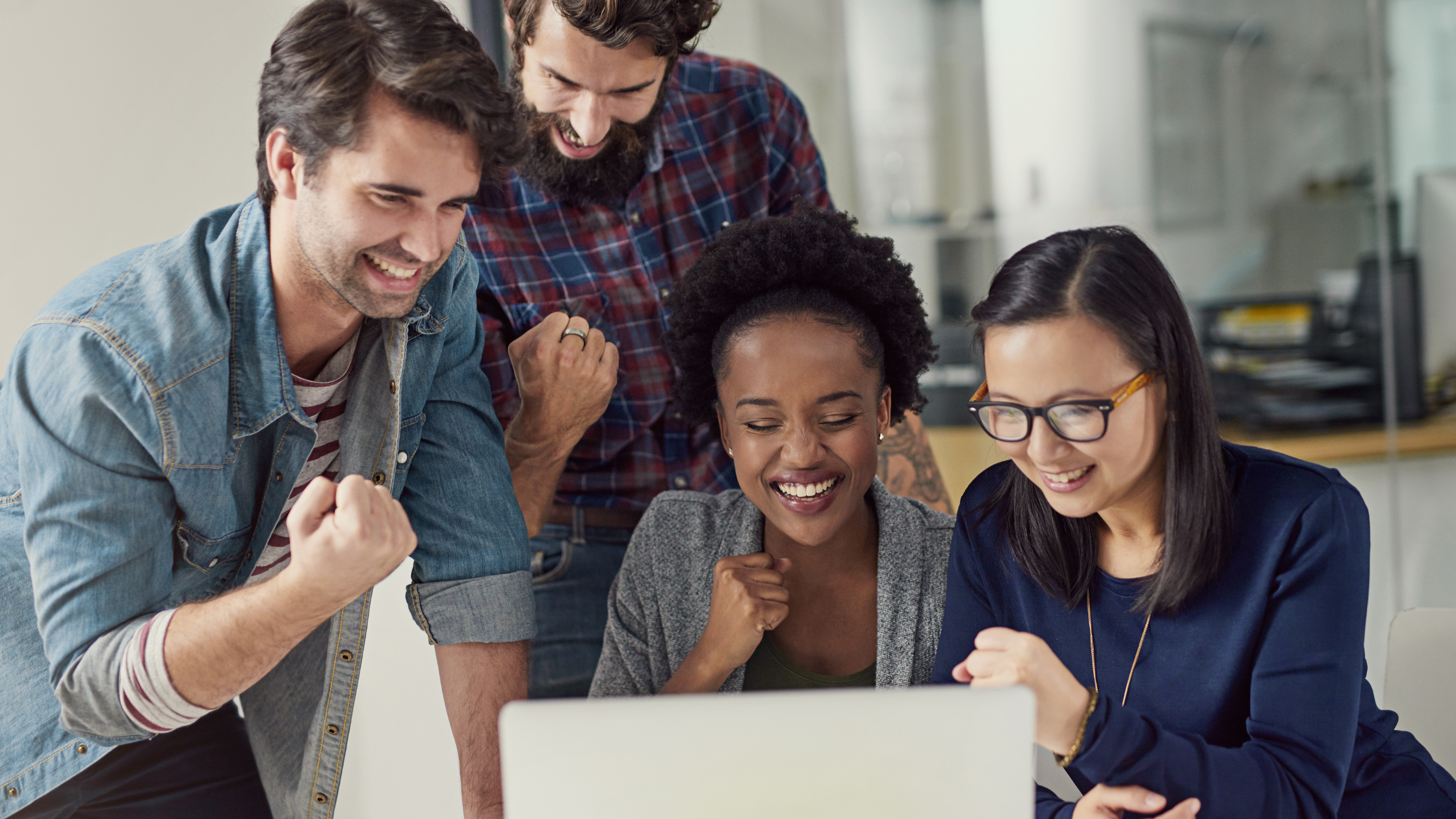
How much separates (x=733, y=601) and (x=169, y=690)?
0.71m

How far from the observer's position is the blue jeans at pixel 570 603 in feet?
6.25

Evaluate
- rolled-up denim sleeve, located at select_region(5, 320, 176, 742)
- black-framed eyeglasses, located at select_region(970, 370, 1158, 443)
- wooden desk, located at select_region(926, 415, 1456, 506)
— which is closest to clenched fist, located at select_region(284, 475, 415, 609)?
rolled-up denim sleeve, located at select_region(5, 320, 176, 742)

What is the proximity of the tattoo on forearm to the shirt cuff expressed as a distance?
781 millimetres

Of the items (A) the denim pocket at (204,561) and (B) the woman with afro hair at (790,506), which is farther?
(B) the woman with afro hair at (790,506)

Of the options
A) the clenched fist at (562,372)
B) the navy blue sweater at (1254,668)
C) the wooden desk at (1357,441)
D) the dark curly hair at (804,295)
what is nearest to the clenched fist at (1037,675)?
the navy blue sweater at (1254,668)

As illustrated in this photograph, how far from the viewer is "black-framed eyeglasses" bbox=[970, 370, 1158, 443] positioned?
1170 millimetres

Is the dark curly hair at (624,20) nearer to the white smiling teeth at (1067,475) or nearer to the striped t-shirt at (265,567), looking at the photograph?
the striped t-shirt at (265,567)

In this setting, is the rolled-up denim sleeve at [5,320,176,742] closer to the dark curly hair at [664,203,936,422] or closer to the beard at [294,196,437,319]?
the beard at [294,196,437,319]

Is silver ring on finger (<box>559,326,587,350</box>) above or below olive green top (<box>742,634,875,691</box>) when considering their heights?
above

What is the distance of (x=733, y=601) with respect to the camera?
1.53 meters

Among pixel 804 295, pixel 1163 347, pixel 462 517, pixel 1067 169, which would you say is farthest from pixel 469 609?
pixel 1067 169

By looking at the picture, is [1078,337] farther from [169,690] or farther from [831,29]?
[831,29]

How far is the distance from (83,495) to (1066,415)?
41.6 inches

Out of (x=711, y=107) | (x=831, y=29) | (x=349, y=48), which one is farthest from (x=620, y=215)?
(x=831, y=29)
